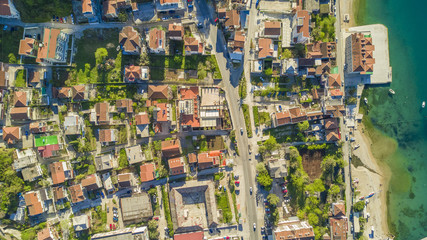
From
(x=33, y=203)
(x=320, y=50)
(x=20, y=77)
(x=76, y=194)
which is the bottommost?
(x=33, y=203)

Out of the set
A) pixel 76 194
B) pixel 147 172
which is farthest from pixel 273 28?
pixel 76 194

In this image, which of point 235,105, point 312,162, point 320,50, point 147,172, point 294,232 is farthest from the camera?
point 312,162

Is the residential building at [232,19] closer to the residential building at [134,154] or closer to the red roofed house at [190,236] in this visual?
the residential building at [134,154]

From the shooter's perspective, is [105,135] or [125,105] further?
[125,105]

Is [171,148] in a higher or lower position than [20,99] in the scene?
lower

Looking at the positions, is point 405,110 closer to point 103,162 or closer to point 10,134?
point 103,162

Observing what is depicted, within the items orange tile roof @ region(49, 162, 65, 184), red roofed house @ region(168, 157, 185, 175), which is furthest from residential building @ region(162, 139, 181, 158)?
orange tile roof @ region(49, 162, 65, 184)

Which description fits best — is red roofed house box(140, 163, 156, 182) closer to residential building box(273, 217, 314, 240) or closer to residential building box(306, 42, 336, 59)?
residential building box(273, 217, 314, 240)

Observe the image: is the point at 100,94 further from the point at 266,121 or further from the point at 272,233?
the point at 272,233
